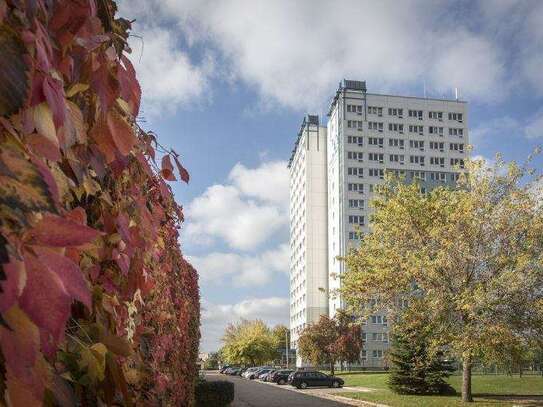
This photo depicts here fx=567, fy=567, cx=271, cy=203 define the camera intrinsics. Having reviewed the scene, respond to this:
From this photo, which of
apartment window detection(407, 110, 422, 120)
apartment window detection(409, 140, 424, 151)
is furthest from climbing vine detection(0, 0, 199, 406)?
apartment window detection(407, 110, 422, 120)

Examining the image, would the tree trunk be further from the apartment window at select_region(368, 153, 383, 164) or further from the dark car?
the apartment window at select_region(368, 153, 383, 164)

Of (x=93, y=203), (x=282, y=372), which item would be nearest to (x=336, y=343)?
(x=282, y=372)

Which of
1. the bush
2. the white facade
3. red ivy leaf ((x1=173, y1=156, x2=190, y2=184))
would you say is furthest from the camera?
the white facade

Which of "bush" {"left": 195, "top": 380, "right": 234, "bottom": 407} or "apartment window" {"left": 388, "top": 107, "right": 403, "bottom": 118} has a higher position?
"apartment window" {"left": 388, "top": 107, "right": 403, "bottom": 118}

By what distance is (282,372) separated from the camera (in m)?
53.2

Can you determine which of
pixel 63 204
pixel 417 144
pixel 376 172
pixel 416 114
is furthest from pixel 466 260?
pixel 416 114

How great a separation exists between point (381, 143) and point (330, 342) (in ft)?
160

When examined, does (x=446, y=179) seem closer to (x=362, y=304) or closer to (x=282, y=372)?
(x=282, y=372)

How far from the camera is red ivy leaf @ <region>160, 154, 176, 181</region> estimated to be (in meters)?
2.53

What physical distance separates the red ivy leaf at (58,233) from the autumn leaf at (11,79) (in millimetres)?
160

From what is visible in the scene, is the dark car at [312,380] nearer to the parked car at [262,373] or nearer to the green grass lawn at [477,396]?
the green grass lawn at [477,396]

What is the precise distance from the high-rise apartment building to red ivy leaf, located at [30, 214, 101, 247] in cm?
9448

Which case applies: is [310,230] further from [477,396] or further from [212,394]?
[212,394]

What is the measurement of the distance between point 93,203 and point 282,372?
53760mm
